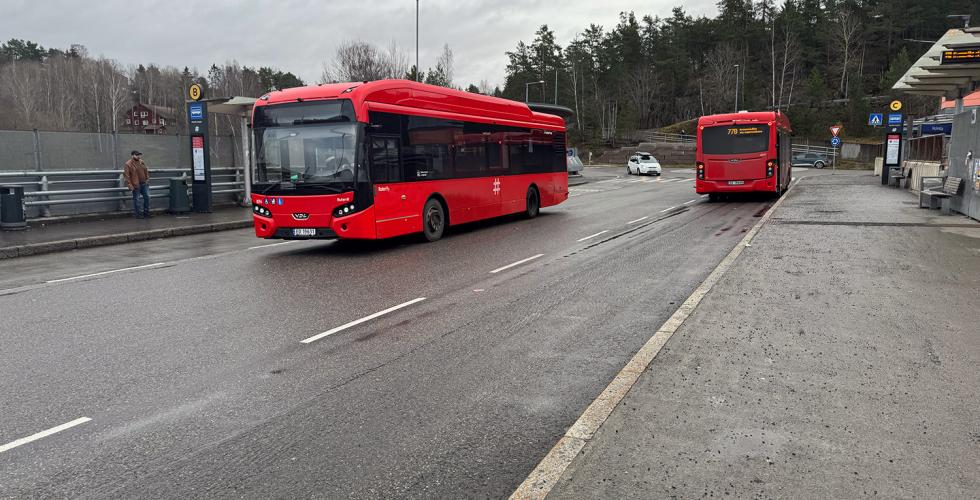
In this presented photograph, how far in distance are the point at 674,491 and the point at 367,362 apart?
9.95 ft

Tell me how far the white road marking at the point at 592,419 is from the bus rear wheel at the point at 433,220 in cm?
765

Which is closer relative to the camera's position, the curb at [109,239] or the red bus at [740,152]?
the curb at [109,239]

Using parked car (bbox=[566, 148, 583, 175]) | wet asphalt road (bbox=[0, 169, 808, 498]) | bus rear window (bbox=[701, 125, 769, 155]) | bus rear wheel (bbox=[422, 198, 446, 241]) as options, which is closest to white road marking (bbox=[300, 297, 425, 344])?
wet asphalt road (bbox=[0, 169, 808, 498])

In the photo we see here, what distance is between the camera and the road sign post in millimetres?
19438

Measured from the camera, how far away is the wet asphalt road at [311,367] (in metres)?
3.83

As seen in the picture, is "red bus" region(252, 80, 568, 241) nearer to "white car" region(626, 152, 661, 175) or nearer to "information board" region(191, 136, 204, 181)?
"information board" region(191, 136, 204, 181)

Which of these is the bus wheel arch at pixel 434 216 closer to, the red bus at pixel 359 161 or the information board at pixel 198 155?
the red bus at pixel 359 161

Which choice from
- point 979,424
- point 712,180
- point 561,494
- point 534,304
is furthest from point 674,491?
point 712,180

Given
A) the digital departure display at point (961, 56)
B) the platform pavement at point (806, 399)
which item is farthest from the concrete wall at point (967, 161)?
the platform pavement at point (806, 399)

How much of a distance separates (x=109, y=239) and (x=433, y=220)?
681 cm

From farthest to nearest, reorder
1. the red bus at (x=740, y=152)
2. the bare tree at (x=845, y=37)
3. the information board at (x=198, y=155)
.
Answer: the bare tree at (x=845, y=37), the red bus at (x=740, y=152), the information board at (x=198, y=155)

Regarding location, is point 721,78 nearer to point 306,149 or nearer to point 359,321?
point 306,149

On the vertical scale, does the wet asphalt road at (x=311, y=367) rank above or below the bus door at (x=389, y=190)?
below

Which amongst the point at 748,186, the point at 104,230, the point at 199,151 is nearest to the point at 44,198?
the point at 104,230
